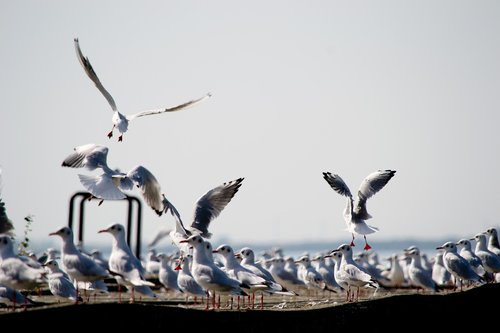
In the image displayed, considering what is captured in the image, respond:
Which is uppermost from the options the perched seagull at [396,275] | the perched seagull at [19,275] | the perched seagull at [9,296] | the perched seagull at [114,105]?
the perched seagull at [114,105]

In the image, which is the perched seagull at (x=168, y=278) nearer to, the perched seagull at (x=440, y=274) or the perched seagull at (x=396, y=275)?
the perched seagull at (x=440, y=274)

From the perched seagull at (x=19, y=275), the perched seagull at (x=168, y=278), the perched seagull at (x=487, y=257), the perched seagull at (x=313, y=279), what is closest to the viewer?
the perched seagull at (x=19, y=275)

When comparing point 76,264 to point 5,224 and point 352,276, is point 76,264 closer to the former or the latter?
point 5,224

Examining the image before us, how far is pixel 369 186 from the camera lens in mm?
14781

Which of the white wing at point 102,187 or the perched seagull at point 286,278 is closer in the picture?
the white wing at point 102,187

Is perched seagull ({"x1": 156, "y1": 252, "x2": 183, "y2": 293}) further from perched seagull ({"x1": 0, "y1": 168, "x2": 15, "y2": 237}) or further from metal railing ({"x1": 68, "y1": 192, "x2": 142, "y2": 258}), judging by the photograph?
perched seagull ({"x1": 0, "y1": 168, "x2": 15, "y2": 237})

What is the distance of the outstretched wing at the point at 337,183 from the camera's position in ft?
47.0

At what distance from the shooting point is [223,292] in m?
11.1

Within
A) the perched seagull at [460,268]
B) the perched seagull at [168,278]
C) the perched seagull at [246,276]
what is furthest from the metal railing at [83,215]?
the perched seagull at [460,268]

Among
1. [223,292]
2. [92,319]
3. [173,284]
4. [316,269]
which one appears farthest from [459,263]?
[92,319]

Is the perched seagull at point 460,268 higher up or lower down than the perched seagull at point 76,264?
higher up

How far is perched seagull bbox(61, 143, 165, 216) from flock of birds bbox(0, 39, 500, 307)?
1 cm

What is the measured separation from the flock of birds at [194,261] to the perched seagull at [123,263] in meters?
0.01

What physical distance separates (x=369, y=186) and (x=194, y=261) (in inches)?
170
